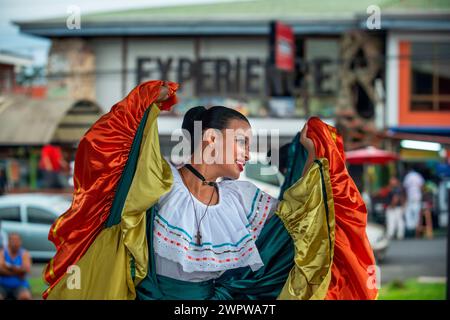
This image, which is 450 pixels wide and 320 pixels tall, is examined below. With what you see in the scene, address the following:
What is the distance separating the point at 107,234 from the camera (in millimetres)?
2369

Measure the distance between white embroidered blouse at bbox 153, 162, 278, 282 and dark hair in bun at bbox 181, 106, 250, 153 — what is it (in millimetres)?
156

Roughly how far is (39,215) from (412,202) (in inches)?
252

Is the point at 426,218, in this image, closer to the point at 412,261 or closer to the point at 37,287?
the point at 412,261

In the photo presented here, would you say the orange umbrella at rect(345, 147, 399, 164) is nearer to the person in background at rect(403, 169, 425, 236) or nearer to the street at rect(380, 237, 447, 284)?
the person in background at rect(403, 169, 425, 236)

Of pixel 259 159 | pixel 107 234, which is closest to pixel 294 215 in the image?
pixel 107 234

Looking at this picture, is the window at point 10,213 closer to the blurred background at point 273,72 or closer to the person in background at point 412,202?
the blurred background at point 273,72

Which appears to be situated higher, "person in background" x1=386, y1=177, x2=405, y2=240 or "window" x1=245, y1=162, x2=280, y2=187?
"window" x1=245, y1=162, x2=280, y2=187

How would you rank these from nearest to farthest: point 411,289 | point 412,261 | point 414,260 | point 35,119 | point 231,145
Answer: point 231,145, point 411,289, point 412,261, point 414,260, point 35,119

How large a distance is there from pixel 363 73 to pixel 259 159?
13.6 meters

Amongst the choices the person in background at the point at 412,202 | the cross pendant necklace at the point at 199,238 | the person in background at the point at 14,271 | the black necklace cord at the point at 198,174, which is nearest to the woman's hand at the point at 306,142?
the black necklace cord at the point at 198,174

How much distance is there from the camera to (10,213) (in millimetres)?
9617

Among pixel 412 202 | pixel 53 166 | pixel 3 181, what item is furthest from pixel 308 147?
pixel 3 181

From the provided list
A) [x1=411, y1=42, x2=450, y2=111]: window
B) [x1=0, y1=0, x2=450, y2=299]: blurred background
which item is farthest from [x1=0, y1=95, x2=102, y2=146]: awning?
[x1=411, y1=42, x2=450, y2=111]: window

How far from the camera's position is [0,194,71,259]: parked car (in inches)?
359
